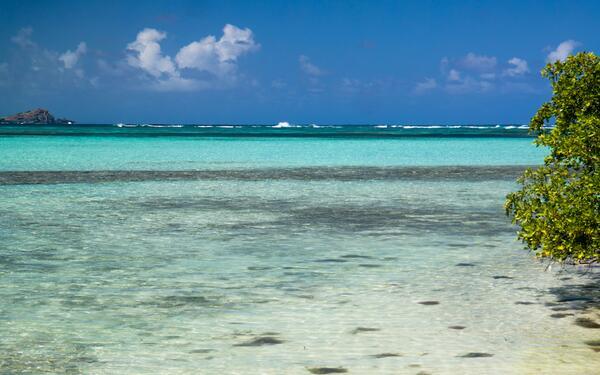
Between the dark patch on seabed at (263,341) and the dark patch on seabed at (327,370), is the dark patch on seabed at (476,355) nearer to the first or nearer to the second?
the dark patch on seabed at (327,370)

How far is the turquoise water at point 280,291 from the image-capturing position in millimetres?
7617

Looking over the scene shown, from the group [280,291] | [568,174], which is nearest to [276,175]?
[280,291]

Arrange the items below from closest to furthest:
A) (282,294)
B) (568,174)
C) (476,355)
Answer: (476,355), (568,174), (282,294)

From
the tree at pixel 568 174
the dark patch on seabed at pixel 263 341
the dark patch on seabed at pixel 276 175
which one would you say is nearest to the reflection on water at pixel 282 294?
the dark patch on seabed at pixel 263 341

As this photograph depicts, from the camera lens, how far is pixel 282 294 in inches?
404

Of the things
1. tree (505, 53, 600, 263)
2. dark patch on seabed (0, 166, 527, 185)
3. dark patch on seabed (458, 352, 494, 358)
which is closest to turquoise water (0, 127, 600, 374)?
dark patch on seabed (458, 352, 494, 358)

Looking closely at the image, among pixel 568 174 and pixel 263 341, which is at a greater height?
pixel 568 174

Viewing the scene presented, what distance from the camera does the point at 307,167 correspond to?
3925 cm

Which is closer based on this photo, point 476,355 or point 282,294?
point 476,355

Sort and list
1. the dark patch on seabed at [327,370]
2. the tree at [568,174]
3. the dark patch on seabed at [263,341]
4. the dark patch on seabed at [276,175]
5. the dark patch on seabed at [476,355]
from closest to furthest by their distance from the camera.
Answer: the dark patch on seabed at [327,370] < the dark patch on seabed at [476,355] < the dark patch on seabed at [263,341] < the tree at [568,174] < the dark patch on seabed at [276,175]

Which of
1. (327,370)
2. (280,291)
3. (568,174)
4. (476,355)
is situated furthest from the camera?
(280,291)

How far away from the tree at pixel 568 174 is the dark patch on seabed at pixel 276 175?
70.2 ft

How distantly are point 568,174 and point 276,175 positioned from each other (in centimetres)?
2467

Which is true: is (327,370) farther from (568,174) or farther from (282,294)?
(568,174)
